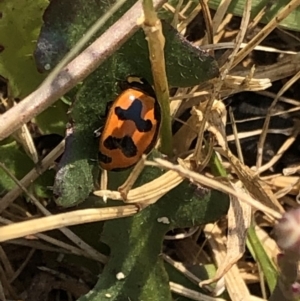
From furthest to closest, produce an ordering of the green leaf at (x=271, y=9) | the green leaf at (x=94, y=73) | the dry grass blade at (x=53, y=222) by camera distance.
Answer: the green leaf at (x=271, y=9)
the green leaf at (x=94, y=73)
the dry grass blade at (x=53, y=222)

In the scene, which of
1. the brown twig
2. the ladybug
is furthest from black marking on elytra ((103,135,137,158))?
the brown twig

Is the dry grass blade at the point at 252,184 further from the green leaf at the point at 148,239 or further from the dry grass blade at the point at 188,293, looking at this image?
the dry grass blade at the point at 188,293

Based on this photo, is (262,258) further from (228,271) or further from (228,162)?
(228,162)

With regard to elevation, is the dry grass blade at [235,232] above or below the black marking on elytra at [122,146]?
below

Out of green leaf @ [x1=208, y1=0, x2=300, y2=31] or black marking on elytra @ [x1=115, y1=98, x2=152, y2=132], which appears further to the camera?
green leaf @ [x1=208, y1=0, x2=300, y2=31]

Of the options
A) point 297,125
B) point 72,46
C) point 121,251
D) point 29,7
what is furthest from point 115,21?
point 297,125

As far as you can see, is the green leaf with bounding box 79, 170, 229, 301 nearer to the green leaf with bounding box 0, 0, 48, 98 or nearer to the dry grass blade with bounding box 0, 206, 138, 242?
the dry grass blade with bounding box 0, 206, 138, 242

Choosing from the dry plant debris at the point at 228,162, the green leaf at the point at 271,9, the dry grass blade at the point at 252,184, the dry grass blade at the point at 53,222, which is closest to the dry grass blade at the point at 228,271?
the dry plant debris at the point at 228,162
